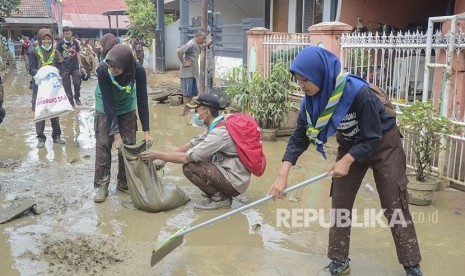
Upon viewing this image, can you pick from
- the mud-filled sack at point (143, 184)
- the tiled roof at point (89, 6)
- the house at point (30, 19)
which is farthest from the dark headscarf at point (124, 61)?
the tiled roof at point (89, 6)

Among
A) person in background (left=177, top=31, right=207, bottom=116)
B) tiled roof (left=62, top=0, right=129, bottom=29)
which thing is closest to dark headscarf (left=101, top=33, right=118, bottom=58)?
person in background (left=177, top=31, right=207, bottom=116)

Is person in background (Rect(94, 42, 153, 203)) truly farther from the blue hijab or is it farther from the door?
the door

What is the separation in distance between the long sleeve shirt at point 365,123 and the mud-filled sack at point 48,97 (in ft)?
15.9

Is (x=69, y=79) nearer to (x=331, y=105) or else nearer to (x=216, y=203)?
(x=216, y=203)

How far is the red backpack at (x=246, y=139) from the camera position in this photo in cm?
409

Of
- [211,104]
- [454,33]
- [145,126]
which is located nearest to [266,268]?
[211,104]

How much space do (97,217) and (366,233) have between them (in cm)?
246

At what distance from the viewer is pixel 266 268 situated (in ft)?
10.8

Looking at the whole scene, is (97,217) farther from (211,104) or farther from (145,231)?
(211,104)

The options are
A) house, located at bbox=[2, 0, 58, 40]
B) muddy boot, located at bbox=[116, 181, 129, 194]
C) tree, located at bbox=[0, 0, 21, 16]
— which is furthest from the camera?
house, located at bbox=[2, 0, 58, 40]

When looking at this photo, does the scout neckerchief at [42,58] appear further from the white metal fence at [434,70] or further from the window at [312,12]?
the window at [312,12]

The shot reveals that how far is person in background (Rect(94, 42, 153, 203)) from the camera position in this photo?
4402 mm

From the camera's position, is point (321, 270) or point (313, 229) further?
point (313, 229)

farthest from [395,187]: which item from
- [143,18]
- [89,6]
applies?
[89,6]
